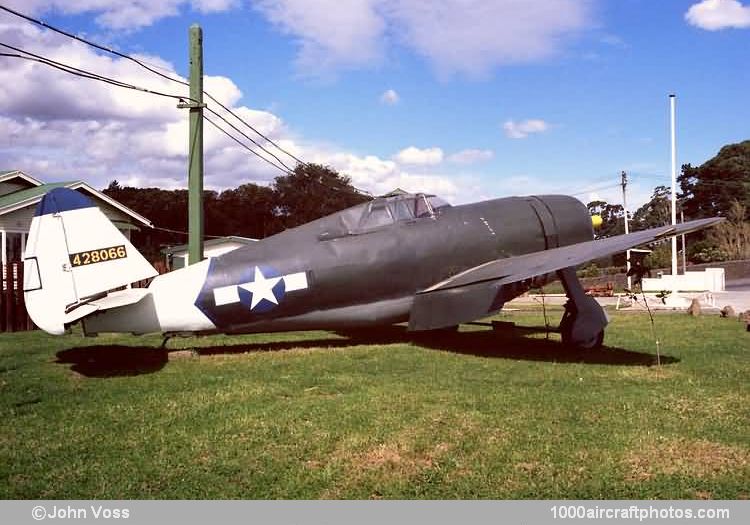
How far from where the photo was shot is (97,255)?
697cm

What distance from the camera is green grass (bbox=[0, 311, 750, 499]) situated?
3613 mm

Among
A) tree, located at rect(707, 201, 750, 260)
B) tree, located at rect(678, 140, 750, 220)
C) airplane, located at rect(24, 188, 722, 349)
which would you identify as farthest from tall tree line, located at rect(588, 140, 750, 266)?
airplane, located at rect(24, 188, 722, 349)

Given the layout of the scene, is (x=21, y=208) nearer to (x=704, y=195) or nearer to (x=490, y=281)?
(x=490, y=281)

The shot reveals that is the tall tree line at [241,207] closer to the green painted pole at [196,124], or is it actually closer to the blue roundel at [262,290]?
the green painted pole at [196,124]

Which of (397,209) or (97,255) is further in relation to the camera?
(397,209)

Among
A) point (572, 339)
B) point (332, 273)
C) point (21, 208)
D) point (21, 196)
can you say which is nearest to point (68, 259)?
point (332, 273)

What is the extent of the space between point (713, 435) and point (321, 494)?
3246 mm

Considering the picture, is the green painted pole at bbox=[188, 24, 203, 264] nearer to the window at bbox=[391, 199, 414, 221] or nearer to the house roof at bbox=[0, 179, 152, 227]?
the window at bbox=[391, 199, 414, 221]

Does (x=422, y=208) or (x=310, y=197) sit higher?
(x=310, y=197)

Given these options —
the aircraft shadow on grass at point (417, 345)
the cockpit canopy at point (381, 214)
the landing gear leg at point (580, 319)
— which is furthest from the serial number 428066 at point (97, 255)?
the landing gear leg at point (580, 319)

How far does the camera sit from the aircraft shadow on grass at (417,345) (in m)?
7.57

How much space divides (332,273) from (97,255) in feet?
10.4

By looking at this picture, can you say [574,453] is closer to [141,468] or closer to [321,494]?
[321,494]

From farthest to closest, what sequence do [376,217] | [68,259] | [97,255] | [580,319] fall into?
1. [376,217]
2. [580,319]
3. [97,255]
4. [68,259]
